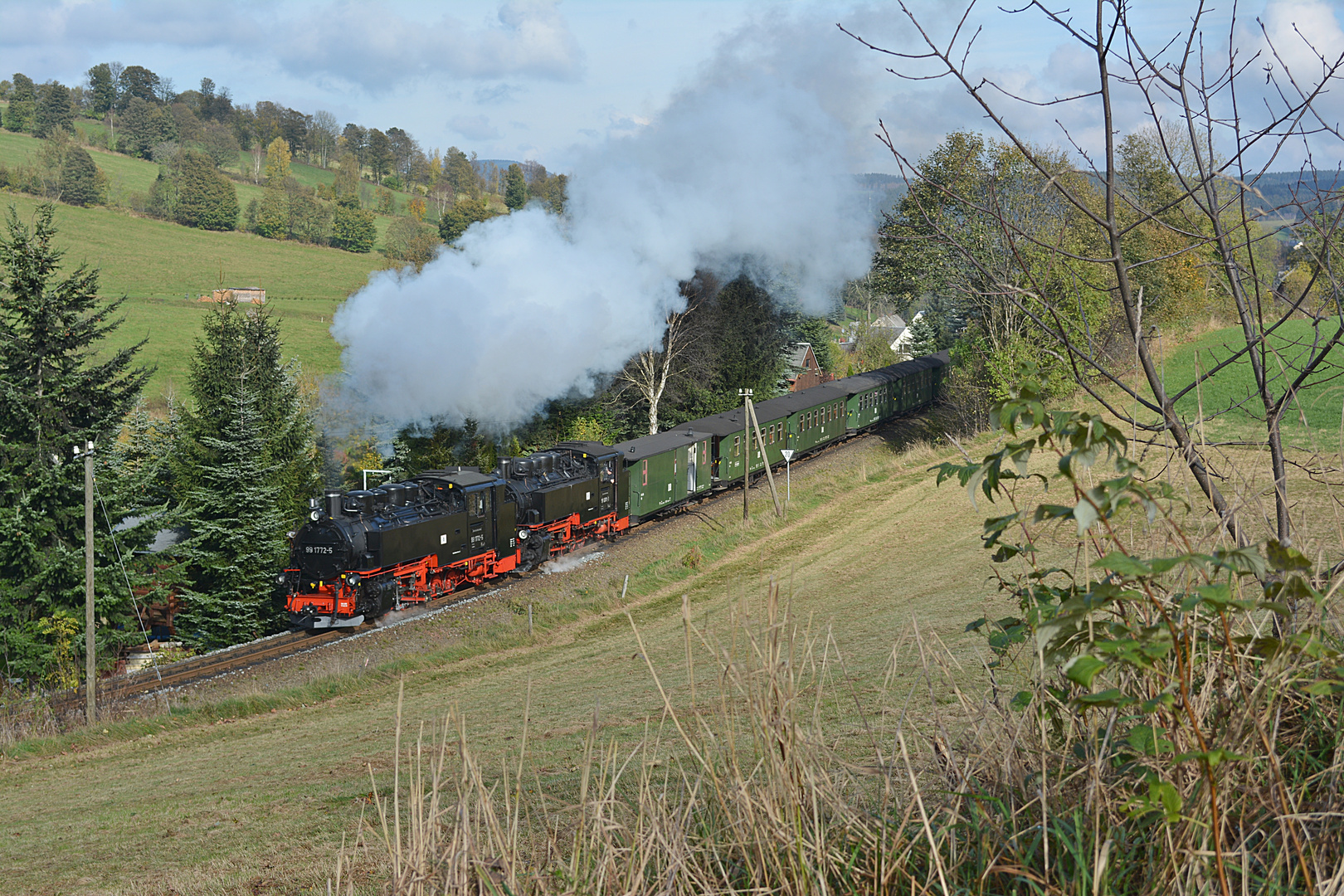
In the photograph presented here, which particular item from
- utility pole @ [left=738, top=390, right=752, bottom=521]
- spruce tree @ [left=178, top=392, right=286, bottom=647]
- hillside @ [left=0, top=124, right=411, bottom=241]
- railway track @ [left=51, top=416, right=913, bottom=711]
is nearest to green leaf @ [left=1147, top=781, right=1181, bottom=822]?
railway track @ [left=51, top=416, right=913, bottom=711]

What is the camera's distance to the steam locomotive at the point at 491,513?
66.4 feet

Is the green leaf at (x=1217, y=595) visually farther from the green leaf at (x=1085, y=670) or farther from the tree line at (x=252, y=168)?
the tree line at (x=252, y=168)

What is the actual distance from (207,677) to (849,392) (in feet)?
91.9

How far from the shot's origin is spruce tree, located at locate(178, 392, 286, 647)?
88.7ft

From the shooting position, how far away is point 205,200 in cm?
9162

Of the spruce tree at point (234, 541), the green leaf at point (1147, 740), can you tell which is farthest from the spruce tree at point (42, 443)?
the green leaf at point (1147, 740)

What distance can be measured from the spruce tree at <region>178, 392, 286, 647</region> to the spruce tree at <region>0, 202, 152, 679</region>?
7.84ft

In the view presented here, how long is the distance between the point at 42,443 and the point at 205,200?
3058 inches

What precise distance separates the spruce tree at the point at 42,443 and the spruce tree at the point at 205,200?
73.1m

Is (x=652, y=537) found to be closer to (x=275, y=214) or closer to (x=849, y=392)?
(x=849, y=392)

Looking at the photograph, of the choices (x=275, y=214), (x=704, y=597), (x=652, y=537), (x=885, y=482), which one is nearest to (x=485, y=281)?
Result: (x=652, y=537)

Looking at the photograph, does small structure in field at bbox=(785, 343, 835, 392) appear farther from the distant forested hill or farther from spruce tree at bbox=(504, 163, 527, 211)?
spruce tree at bbox=(504, 163, 527, 211)

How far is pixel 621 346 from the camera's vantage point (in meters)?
33.8

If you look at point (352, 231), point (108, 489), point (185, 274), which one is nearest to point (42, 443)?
point (108, 489)
